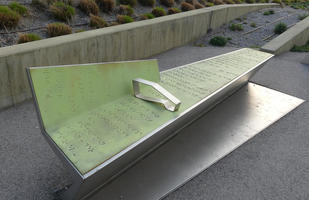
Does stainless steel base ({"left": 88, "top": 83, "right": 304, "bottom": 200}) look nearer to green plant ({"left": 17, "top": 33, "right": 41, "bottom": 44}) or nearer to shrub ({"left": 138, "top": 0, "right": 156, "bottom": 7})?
green plant ({"left": 17, "top": 33, "right": 41, "bottom": 44})

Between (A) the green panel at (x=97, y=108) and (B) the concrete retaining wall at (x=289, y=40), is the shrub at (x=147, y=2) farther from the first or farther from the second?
(A) the green panel at (x=97, y=108)

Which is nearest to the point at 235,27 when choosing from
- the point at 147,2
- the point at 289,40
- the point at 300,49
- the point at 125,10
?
the point at 289,40

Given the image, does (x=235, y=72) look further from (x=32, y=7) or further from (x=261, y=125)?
(x=32, y=7)

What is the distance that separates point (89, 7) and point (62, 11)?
2.85 feet

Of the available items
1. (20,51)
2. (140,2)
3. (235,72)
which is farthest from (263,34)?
(20,51)

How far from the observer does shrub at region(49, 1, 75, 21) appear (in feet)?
20.9

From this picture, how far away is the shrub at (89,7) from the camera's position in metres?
6.99

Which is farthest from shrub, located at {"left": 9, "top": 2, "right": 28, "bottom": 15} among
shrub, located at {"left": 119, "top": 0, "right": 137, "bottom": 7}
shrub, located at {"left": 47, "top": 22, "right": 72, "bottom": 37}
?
shrub, located at {"left": 119, "top": 0, "right": 137, "bottom": 7}

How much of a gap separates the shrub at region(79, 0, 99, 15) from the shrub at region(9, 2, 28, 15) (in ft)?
5.04

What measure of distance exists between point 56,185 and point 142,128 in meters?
1.25

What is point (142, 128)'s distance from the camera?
8.02ft

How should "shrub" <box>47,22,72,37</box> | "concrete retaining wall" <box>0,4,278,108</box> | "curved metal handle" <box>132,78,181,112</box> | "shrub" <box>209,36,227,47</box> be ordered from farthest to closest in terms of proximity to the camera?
"shrub" <box>209,36,227,47</box>, "shrub" <box>47,22,72,37</box>, "concrete retaining wall" <box>0,4,278,108</box>, "curved metal handle" <box>132,78,181,112</box>

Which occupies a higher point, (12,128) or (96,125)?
(96,125)

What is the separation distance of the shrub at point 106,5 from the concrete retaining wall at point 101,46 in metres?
1.49
